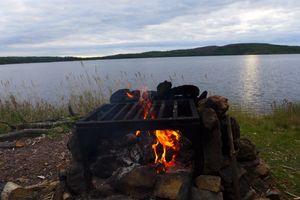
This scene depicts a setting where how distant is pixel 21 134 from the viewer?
7.79m

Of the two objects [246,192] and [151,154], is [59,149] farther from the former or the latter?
[246,192]

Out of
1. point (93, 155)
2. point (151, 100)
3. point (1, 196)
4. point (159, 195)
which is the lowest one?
point (1, 196)

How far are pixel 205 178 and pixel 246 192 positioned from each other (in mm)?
740

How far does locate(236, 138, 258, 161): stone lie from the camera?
184 inches

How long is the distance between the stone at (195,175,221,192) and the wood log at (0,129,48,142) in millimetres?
4911

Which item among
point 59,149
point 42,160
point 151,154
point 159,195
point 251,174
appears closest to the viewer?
point 159,195

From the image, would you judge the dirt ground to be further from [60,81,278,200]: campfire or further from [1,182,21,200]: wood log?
[60,81,278,200]: campfire

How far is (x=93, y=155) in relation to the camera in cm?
432

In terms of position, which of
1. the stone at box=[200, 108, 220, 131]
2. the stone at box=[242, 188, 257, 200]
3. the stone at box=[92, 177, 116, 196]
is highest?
the stone at box=[200, 108, 220, 131]

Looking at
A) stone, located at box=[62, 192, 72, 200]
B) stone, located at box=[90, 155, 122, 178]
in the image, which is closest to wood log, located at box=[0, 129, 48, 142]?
stone, located at box=[62, 192, 72, 200]

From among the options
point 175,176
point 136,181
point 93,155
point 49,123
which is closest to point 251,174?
point 175,176

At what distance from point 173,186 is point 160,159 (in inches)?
18.0

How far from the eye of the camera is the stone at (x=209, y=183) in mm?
3939

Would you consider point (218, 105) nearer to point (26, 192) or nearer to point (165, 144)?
point (165, 144)
